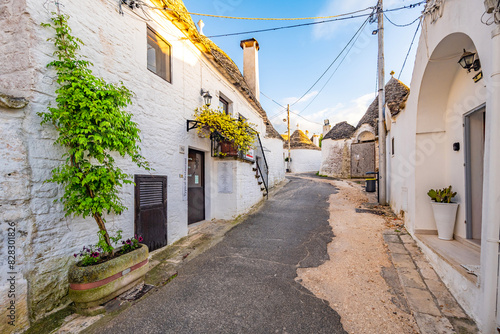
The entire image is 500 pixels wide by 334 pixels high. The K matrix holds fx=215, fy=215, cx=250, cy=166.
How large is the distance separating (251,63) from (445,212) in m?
10.9

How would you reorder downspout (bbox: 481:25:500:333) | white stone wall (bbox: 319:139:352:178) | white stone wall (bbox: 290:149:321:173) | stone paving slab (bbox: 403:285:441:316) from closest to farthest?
downspout (bbox: 481:25:500:333)
stone paving slab (bbox: 403:285:441:316)
white stone wall (bbox: 319:139:352:178)
white stone wall (bbox: 290:149:321:173)

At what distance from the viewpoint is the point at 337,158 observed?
1958cm

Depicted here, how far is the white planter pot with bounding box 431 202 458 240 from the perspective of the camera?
12.9 feet

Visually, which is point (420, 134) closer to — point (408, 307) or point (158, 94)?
point (408, 307)

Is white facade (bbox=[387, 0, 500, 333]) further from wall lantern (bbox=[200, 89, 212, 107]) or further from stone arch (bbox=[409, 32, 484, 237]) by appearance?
wall lantern (bbox=[200, 89, 212, 107])

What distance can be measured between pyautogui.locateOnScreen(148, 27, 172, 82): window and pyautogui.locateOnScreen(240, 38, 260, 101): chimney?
23.2ft

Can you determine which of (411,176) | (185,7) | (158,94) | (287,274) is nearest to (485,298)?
(287,274)

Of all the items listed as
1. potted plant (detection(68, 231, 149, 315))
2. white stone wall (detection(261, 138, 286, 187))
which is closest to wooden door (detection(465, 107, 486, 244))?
potted plant (detection(68, 231, 149, 315))

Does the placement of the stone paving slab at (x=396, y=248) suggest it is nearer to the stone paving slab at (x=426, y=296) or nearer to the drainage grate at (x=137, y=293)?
the stone paving slab at (x=426, y=296)

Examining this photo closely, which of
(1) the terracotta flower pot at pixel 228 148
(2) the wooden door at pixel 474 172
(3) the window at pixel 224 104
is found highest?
(3) the window at pixel 224 104

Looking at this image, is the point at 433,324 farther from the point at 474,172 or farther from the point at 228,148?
the point at 228,148

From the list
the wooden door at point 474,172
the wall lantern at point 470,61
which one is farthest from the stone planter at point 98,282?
the wall lantern at point 470,61

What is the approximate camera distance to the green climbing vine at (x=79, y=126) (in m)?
2.80

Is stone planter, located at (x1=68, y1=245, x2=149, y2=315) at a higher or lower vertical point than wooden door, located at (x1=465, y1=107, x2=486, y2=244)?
lower
